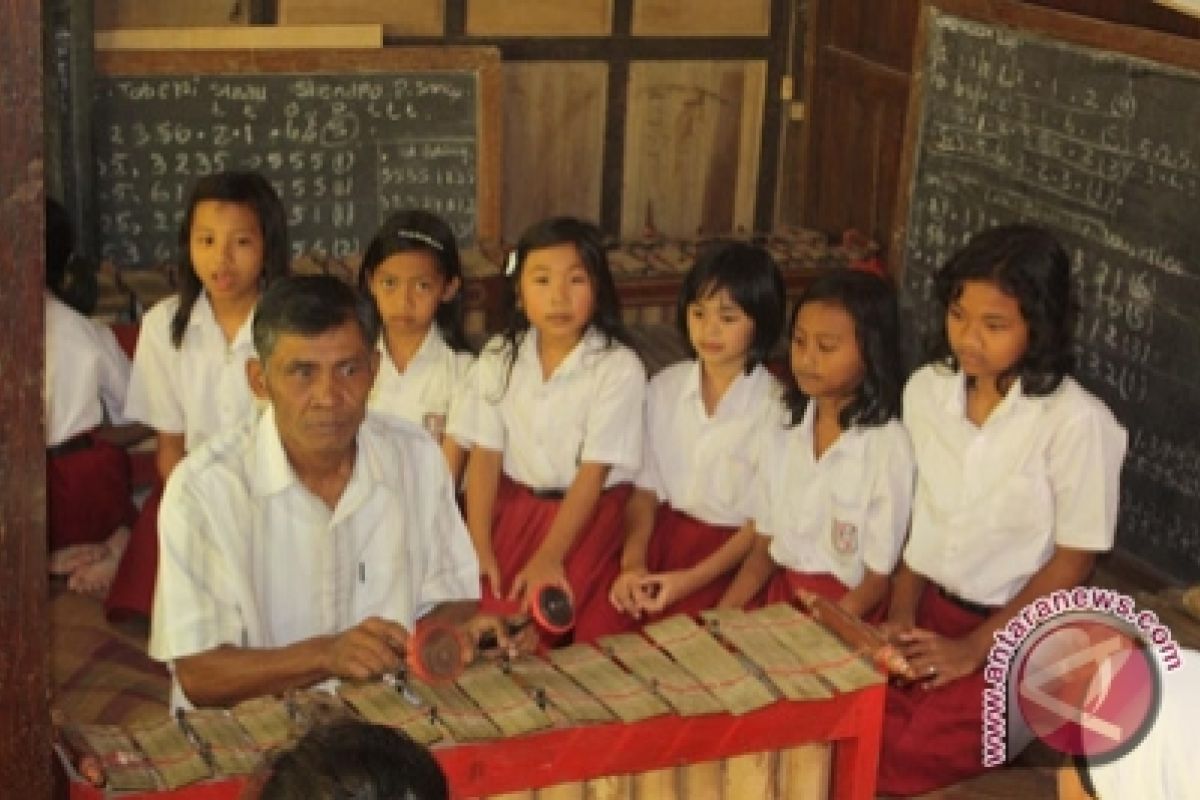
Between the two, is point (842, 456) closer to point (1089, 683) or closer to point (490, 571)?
point (490, 571)

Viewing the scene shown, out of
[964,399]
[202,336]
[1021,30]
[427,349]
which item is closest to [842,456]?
[964,399]

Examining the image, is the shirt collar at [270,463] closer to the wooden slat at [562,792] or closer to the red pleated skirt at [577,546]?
the wooden slat at [562,792]

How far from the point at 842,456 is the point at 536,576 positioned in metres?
0.82

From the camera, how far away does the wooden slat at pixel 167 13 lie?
7.20 meters

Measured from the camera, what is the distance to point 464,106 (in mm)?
7609

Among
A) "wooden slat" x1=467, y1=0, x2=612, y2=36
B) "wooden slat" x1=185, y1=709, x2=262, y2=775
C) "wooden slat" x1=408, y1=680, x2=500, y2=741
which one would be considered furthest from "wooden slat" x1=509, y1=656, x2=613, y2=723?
"wooden slat" x1=467, y1=0, x2=612, y2=36

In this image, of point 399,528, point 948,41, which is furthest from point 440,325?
point 948,41

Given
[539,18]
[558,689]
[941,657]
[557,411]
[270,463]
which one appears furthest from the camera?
[539,18]

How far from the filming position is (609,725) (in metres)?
3.54

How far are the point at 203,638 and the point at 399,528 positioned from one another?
45 cm

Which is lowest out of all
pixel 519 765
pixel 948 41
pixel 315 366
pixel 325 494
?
pixel 519 765

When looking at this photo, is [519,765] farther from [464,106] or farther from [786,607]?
[464,106]

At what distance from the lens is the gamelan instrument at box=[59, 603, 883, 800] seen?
3383mm

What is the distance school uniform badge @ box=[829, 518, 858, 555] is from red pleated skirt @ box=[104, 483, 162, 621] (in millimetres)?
1794
